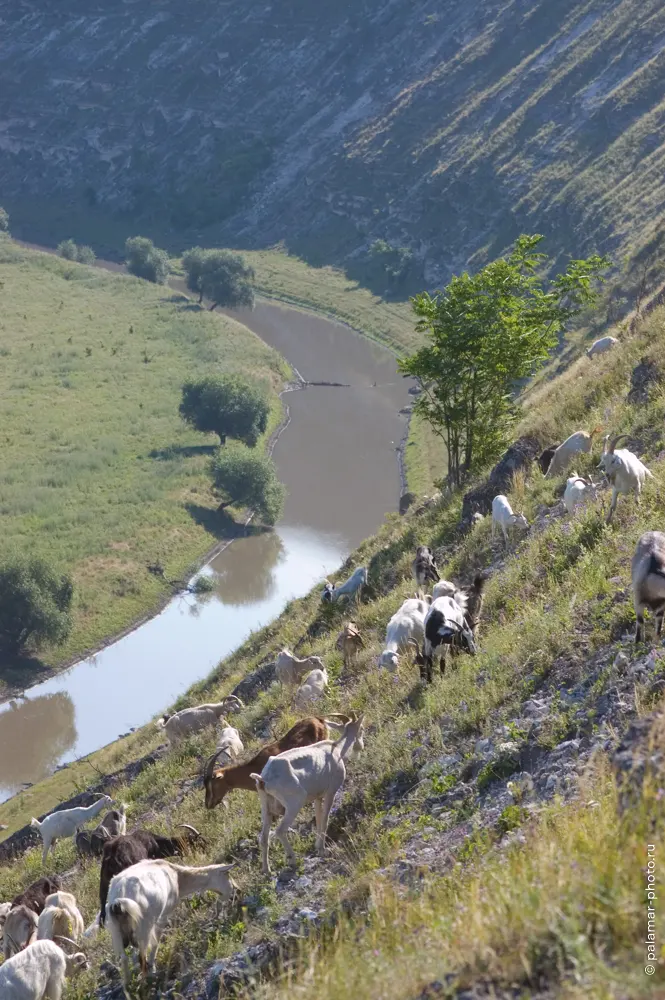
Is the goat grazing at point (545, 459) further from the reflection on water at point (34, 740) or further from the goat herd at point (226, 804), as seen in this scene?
the reflection on water at point (34, 740)

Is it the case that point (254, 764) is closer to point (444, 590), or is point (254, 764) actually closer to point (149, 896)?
point (149, 896)

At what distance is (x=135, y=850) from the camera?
388 inches

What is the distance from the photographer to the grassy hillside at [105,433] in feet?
154

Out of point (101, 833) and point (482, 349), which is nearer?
point (101, 833)

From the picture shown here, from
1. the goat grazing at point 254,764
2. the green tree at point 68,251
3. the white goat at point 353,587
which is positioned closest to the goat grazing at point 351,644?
the goat grazing at point 254,764

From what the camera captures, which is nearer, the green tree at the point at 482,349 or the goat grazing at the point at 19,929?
the goat grazing at the point at 19,929

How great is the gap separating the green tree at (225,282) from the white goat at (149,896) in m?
82.0

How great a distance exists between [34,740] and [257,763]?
29.1 metres

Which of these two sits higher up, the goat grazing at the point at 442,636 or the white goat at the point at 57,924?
the goat grazing at the point at 442,636

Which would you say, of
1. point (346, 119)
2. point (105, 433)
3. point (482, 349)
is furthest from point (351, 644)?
point (346, 119)

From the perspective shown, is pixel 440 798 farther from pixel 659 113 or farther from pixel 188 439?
pixel 659 113

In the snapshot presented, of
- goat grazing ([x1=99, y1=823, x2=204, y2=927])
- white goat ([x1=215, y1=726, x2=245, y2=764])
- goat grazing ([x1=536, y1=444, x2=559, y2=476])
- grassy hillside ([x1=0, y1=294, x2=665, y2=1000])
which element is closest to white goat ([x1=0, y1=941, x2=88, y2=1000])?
grassy hillside ([x1=0, y1=294, x2=665, y2=1000])

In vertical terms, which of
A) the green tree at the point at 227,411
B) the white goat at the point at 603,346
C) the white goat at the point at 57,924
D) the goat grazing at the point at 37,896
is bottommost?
the green tree at the point at 227,411

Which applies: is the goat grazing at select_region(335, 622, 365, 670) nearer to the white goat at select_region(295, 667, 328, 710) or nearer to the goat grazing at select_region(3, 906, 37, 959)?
the white goat at select_region(295, 667, 328, 710)
